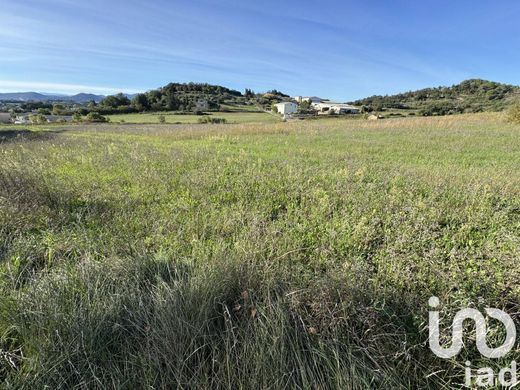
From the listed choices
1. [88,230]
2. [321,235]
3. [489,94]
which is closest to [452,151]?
[321,235]

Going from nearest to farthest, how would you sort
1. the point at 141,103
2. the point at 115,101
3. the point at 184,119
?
the point at 184,119
the point at 141,103
the point at 115,101

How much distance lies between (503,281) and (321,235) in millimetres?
2003

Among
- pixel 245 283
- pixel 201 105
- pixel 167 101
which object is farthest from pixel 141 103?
pixel 245 283

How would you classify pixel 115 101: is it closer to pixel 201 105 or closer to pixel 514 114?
pixel 201 105

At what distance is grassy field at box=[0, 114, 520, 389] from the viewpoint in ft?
6.09

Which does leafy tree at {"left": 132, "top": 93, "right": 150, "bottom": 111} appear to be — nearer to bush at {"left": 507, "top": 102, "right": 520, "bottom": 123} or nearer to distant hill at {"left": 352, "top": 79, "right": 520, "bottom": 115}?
distant hill at {"left": 352, "top": 79, "right": 520, "bottom": 115}

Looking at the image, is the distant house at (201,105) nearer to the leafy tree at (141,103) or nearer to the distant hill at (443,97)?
the leafy tree at (141,103)

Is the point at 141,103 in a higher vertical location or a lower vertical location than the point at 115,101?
lower

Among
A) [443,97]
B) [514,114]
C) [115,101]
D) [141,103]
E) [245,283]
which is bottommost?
[245,283]

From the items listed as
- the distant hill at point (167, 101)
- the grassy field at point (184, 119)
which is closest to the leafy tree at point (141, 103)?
the distant hill at point (167, 101)

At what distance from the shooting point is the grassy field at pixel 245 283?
1.86 m

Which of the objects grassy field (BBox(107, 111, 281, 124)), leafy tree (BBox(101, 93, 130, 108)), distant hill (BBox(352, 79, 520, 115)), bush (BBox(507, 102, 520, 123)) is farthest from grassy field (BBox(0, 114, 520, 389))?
leafy tree (BBox(101, 93, 130, 108))

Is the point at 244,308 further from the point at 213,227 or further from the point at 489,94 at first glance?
the point at 489,94

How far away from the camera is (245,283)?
2514 millimetres
